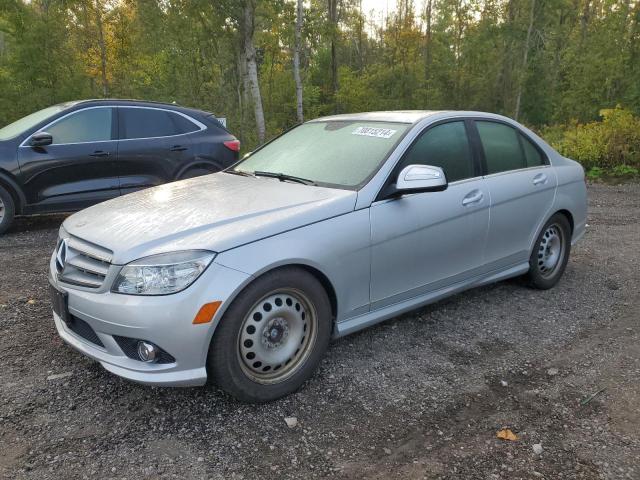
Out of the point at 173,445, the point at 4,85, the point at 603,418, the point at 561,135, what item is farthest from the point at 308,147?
the point at 561,135

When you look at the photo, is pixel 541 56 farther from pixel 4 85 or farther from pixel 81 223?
pixel 81 223

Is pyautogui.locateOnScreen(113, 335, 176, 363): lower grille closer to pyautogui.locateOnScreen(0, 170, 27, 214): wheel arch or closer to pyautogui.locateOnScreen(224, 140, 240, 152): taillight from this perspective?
pyautogui.locateOnScreen(0, 170, 27, 214): wheel arch

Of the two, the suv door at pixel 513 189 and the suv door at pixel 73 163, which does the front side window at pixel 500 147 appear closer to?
the suv door at pixel 513 189

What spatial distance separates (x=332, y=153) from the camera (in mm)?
3895

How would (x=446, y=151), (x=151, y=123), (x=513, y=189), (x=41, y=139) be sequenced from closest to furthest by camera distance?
(x=446, y=151) → (x=513, y=189) → (x=41, y=139) → (x=151, y=123)

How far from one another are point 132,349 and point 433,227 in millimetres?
2146

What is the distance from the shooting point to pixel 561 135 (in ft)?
53.2

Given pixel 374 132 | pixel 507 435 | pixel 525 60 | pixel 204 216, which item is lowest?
pixel 507 435

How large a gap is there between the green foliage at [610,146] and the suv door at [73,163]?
10348 millimetres

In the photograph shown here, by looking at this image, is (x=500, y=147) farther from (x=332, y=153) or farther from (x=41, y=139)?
(x=41, y=139)

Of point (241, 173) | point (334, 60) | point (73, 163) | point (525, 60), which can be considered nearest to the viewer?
point (241, 173)

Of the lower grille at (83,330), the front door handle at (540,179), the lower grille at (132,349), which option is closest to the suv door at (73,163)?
the lower grille at (83,330)

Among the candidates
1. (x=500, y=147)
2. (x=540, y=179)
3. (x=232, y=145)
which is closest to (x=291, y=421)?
(x=500, y=147)

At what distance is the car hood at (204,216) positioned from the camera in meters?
2.83
